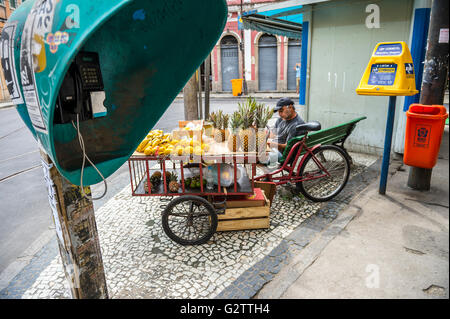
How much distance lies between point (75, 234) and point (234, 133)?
5.99 feet

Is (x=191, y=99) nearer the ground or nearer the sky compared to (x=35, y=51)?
nearer the ground

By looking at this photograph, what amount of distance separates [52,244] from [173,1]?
112 inches

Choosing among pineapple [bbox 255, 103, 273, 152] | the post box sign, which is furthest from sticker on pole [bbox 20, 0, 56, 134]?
the post box sign

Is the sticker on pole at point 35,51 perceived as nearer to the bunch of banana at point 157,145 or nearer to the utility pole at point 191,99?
the bunch of banana at point 157,145

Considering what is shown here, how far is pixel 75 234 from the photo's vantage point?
6.60 feet

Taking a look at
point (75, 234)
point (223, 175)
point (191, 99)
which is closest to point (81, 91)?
point (75, 234)

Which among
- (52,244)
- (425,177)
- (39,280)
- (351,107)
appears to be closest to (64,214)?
(39,280)

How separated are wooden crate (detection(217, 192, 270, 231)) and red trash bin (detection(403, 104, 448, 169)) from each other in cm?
194

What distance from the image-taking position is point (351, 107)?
6.14m

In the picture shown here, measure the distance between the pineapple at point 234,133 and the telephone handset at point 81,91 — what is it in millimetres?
1477

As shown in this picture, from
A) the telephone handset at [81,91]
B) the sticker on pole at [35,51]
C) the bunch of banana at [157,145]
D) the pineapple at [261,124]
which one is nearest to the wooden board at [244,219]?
the pineapple at [261,124]

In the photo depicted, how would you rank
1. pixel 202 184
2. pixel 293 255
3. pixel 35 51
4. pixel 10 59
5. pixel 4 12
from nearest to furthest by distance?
pixel 35 51, pixel 10 59, pixel 293 255, pixel 202 184, pixel 4 12

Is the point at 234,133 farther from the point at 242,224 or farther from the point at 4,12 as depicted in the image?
the point at 4,12

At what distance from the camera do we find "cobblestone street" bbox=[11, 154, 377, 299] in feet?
8.82
